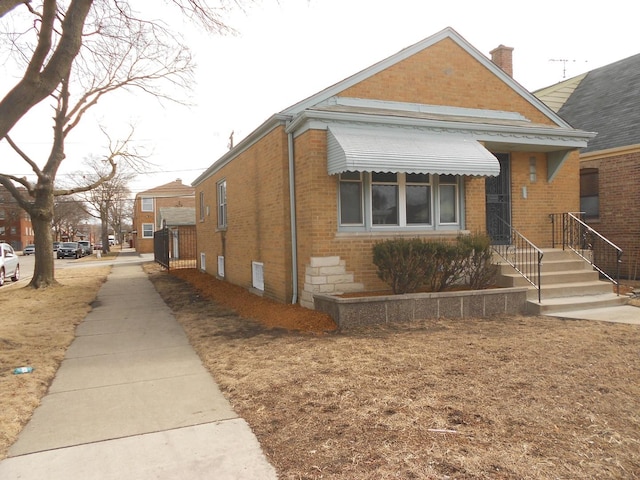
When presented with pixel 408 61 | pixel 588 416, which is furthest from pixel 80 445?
pixel 408 61

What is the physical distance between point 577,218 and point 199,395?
9656mm

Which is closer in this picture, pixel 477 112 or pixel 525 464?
pixel 525 464

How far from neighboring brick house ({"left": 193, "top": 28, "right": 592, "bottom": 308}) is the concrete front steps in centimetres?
115

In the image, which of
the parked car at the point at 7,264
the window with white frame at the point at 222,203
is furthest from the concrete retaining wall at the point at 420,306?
the parked car at the point at 7,264

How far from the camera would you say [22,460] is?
10.6ft

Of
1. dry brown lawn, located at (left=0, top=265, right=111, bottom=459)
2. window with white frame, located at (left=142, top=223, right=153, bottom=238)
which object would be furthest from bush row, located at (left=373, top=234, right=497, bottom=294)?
window with white frame, located at (left=142, top=223, right=153, bottom=238)

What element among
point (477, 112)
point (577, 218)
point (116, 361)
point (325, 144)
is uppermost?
point (477, 112)

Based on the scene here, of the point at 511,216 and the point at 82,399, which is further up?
the point at 511,216

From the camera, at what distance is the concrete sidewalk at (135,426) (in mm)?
3099

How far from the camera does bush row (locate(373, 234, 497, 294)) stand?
7566mm

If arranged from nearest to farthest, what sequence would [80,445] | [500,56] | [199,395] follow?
[80,445] → [199,395] → [500,56]

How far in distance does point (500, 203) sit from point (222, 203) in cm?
862

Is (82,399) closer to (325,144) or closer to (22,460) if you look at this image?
(22,460)

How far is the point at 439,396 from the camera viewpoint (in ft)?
13.6
